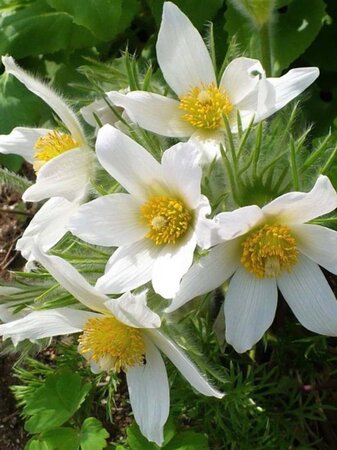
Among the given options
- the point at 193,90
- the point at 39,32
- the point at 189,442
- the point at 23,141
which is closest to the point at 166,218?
the point at 193,90

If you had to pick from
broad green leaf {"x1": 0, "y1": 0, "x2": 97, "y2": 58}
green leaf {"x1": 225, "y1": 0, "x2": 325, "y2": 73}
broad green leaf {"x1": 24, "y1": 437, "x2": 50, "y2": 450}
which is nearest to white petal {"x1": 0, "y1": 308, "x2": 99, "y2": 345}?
broad green leaf {"x1": 24, "y1": 437, "x2": 50, "y2": 450}

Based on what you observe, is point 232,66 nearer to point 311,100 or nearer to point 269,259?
point 269,259

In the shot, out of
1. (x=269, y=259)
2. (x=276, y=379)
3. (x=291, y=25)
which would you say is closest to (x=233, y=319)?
(x=269, y=259)

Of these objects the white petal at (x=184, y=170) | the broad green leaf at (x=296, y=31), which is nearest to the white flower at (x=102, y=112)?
the white petal at (x=184, y=170)

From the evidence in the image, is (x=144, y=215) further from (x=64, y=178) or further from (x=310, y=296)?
(x=310, y=296)

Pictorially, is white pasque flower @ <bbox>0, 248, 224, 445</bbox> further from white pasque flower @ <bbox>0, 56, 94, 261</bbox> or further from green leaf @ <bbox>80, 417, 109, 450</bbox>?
green leaf @ <bbox>80, 417, 109, 450</bbox>

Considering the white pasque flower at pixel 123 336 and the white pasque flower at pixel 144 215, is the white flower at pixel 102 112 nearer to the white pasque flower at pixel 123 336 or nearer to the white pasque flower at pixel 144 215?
the white pasque flower at pixel 144 215
